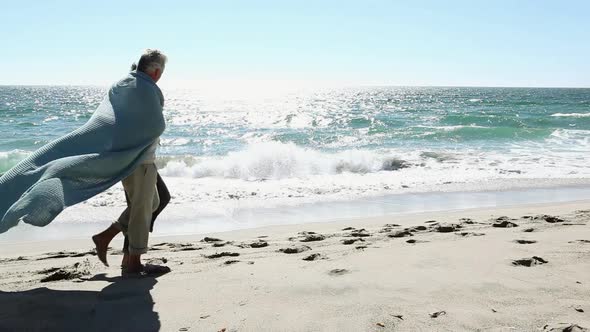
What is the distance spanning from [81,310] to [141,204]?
858 millimetres

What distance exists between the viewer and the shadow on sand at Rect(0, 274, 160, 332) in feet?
8.79

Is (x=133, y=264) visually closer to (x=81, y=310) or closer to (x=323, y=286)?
(x=81, y=310)

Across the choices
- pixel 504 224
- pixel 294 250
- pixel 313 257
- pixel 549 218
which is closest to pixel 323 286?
pixel 313 257

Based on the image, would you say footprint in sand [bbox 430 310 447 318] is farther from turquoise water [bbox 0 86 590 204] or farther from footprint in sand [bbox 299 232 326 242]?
turquoise water [bbox 0 86 590 204]

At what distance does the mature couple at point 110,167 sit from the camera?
287cm

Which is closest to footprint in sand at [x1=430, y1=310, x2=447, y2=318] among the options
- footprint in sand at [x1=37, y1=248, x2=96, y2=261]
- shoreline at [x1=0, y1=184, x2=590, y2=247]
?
footprint in sand at [x1=37, y1=248, x2=96, y2=261]

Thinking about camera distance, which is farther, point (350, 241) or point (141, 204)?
point (350, 241)

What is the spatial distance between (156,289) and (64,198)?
83 cm

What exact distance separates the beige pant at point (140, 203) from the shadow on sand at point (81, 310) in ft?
1.18

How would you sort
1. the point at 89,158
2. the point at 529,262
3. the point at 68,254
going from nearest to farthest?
the point at 89,158
the point at 529,262
the point at 68,254

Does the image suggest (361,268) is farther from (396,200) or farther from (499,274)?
(396,200)

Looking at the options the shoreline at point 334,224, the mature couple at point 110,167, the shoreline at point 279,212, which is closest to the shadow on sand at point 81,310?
the mature couple at point 110,167

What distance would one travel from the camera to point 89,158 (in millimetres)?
3133

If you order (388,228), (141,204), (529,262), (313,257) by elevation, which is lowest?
(388,228)
